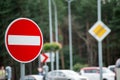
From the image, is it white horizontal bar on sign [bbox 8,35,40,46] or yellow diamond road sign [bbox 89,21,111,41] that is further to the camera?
yellow diamond road sign [bbox 89,21,111,41]

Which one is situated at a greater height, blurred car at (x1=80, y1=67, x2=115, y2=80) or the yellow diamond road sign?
the yellow diamond road sign

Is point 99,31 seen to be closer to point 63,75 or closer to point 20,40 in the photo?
point 20,40

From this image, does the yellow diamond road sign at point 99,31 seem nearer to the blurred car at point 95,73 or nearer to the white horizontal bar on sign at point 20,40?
the white horizontal bar on sign at point 20,40

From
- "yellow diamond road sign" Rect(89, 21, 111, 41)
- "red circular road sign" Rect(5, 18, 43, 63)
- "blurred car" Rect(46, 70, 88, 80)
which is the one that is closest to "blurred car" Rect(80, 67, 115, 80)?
"blurred car" Rect(46, 70, 88, 80)

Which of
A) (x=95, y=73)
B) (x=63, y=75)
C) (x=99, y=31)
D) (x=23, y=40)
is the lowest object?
(x=95, y=73)

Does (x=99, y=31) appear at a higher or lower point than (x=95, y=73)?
higher

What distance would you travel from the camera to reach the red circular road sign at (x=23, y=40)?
7934 millimetres

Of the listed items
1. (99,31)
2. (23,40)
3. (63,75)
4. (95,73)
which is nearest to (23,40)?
(23,40)

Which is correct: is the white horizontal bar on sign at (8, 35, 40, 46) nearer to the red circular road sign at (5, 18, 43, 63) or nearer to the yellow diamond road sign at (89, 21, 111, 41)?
the red circular road sign at (5, 18, 43, 63)

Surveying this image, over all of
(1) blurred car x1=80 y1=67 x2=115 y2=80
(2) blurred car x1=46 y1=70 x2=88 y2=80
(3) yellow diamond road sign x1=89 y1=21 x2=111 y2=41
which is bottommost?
(1) blurred car x1=80 y1=67 x2=115 y2=80

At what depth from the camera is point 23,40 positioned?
8.01m

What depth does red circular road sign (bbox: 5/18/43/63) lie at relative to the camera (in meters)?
7.93

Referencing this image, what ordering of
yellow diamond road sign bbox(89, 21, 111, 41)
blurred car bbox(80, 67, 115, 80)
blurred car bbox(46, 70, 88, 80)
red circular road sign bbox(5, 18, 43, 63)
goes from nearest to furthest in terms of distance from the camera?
red circular road sign bbox(5, 18, 43, 63) < yellow diamond road sign bbox(89, 21, 111, 41) < blurred car bbox(46, 70, 88, 80) < blurred car bbox(80, 67, 115, 80)

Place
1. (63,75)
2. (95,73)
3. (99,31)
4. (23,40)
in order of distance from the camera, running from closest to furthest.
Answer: (23,40) → (99,31) → (63,75) → (95,73)
